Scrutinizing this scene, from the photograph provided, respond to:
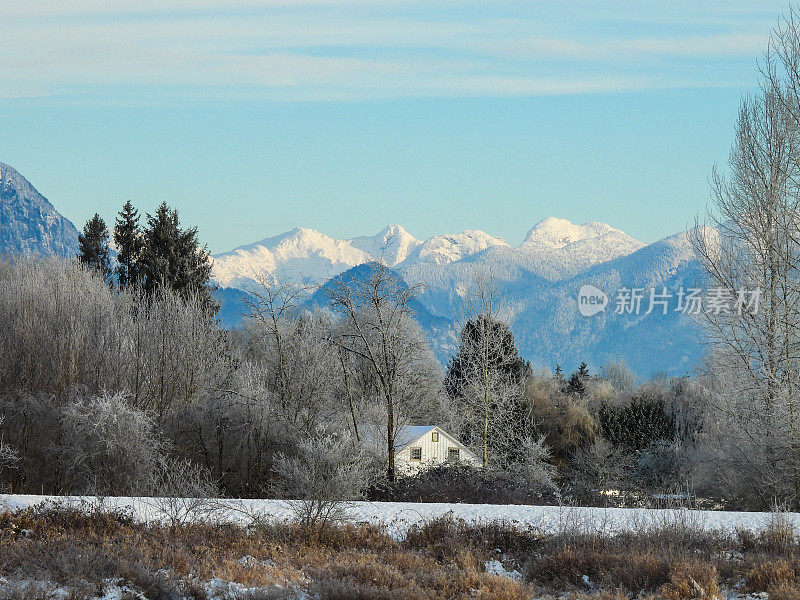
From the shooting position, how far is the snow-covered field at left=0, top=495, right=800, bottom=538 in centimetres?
1378

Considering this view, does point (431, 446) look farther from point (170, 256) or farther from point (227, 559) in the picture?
point (227, 559)

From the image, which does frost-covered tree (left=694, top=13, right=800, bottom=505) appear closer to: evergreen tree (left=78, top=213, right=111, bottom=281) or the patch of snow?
the patch of snow

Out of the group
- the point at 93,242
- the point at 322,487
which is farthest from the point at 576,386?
the point at 322,487

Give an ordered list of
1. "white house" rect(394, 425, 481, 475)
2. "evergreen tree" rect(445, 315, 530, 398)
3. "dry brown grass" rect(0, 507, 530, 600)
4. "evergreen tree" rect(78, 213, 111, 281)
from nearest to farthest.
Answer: "dry brown grass" rect(0, 507, 530, 600)
"evergreen tree" rect(445, 315, 530, 398)
"white house" rect(394, 425, 481, 475)
"evergreen tree" rect(78, 213, 111, 281)

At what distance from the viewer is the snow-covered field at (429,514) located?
45.2 ft

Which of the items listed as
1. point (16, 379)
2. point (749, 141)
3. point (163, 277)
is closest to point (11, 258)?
point (163, 277)

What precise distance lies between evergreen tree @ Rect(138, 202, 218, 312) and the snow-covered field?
29.8m

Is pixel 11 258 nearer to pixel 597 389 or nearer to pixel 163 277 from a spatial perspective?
pixel 163 277

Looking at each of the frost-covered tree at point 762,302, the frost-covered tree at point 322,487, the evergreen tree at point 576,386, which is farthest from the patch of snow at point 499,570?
the evergreen tree at point 576,386

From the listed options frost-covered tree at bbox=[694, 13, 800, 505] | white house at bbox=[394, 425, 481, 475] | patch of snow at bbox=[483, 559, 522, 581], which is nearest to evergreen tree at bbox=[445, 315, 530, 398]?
white house at bbox=[394, 425, 481, 475]

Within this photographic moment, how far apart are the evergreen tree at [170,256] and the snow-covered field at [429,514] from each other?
29.8m

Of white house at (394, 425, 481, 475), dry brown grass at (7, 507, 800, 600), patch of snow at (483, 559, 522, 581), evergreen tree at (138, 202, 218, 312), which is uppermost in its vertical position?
evergreen tree at (138, 202, 218, 312)

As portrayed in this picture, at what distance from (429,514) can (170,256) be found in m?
33.0

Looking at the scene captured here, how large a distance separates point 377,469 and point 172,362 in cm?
1009
